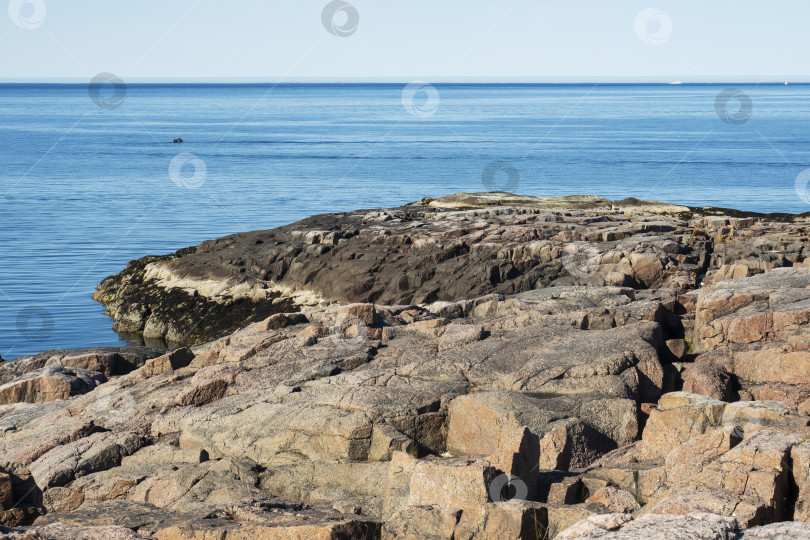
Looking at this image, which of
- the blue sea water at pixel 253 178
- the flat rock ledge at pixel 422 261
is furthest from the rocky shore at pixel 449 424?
the blue sea water at pixel 253 178

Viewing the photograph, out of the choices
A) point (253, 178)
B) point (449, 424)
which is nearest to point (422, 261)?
point (449, 424)

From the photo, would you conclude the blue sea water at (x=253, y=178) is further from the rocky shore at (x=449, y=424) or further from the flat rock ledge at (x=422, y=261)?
the rocky shore at (x=449, y=424)

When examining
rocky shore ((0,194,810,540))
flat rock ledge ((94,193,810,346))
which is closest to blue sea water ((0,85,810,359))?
flat rock ledge ((94,193,810,346))

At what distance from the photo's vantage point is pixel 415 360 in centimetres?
1955

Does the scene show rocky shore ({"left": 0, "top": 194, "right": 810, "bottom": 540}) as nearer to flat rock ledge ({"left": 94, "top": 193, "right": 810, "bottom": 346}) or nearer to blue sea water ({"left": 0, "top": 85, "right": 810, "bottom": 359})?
flat rock ledge ({"left": 94, "top": 193, "right": 810, "bottom": 346})

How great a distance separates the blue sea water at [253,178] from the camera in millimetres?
53562

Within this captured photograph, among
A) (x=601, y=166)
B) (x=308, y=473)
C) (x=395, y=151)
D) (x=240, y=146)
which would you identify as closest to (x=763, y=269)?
(x=308, y=473)

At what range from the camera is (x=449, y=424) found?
16672 mm

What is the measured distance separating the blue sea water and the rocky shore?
67.1 feet

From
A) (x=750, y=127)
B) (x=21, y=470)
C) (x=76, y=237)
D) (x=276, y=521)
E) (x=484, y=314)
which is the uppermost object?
(x=750, y=127)

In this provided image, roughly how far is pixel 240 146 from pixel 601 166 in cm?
5775

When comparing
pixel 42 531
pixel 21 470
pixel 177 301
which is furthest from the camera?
pixel 177 301

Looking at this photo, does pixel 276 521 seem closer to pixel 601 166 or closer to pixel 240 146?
pixel 601 166

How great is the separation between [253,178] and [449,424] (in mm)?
84571
